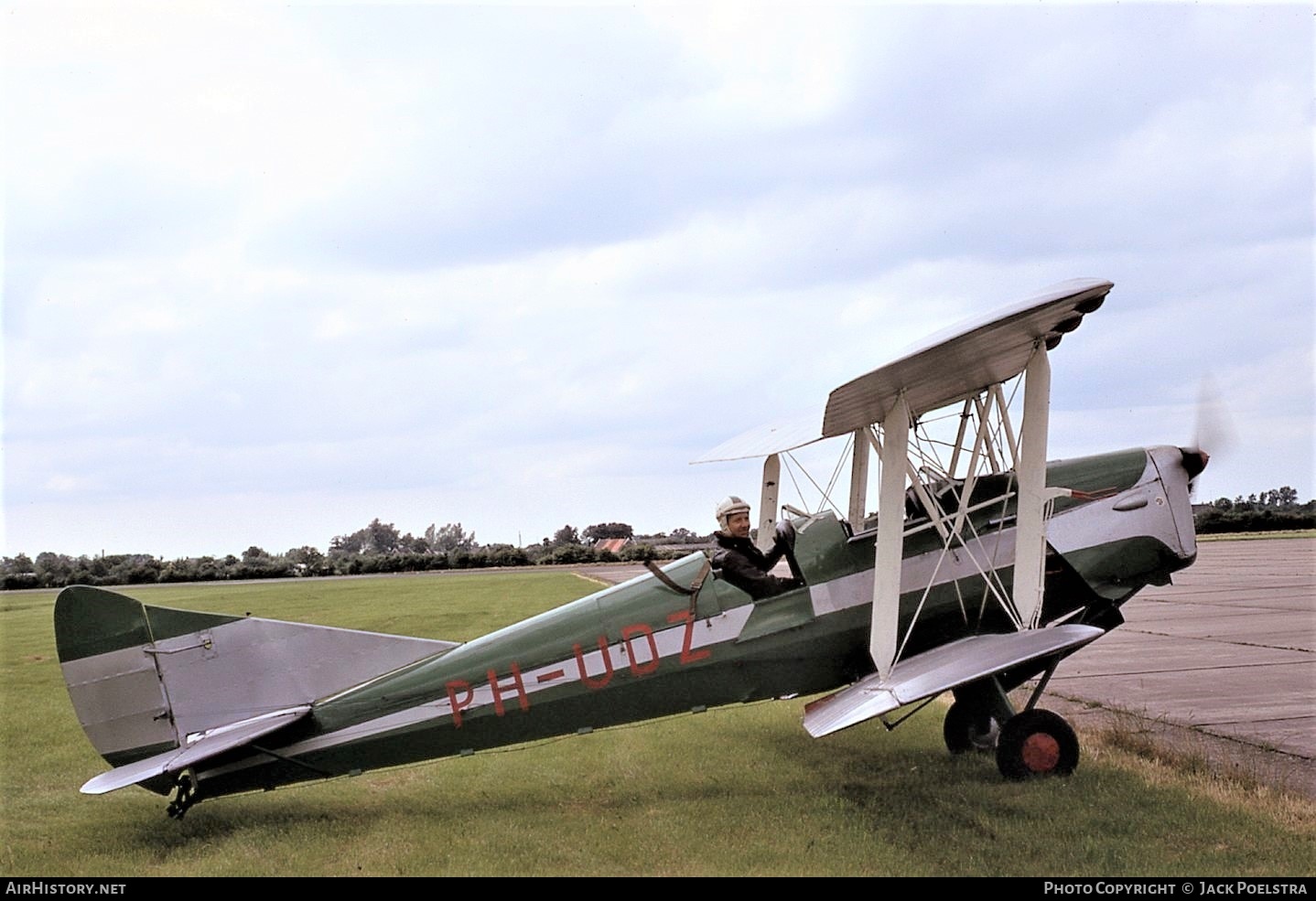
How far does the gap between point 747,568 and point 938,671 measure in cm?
150

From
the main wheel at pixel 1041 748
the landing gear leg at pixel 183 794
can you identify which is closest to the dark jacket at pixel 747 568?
the main wheel at pixel 1041 748

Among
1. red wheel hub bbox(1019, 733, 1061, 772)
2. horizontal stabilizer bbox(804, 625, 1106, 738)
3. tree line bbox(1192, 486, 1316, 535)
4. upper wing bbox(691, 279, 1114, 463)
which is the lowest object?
tree line bbox(1192, 486, 1316, 535)

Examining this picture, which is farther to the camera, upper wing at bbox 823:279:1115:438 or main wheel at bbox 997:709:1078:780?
main wheel at bbox 997:709:1078:780

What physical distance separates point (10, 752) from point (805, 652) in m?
7.43

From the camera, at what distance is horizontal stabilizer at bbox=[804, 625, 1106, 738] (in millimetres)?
5672

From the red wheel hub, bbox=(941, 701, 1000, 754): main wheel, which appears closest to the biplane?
the red wheel hub

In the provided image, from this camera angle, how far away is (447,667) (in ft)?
22.2

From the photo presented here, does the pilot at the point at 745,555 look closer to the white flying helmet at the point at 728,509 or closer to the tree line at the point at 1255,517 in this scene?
the white flying helmet at the point at 728,509

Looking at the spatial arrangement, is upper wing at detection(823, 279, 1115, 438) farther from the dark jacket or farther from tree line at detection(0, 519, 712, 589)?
tree line at detection(0, 519, 712, 589)

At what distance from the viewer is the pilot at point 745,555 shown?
274 inches

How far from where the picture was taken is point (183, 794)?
630cm

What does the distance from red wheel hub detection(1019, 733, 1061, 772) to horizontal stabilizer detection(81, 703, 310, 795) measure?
15.3 ft

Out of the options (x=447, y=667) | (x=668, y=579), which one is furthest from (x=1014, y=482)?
(x=447, y=667)

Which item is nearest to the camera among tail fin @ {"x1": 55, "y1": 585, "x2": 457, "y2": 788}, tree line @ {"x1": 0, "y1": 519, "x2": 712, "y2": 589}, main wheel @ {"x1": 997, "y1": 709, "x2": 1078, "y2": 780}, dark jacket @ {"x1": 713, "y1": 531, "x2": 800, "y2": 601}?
tail fin @ {"x1": 55, "y1": 585, "x2": 457, "y2": 788}
